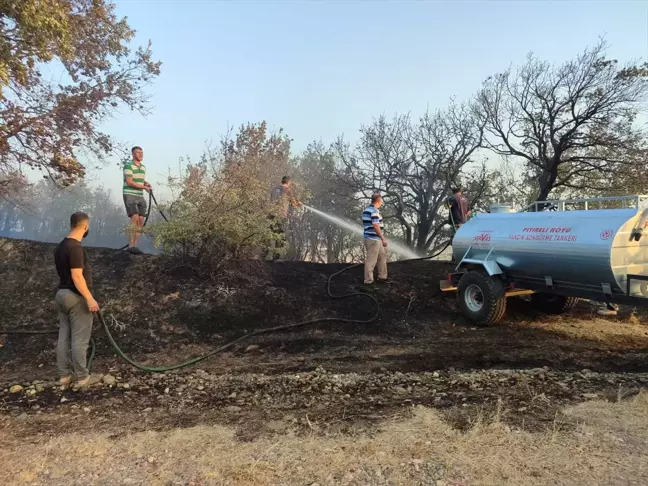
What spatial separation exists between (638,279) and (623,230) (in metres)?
0.71

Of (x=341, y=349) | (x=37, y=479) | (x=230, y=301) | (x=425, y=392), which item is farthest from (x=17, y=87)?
(x=425, y=392)

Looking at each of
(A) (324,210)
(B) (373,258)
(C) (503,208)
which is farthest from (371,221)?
(A) (324,210)

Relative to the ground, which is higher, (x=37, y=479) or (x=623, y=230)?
(x=623, y=230)

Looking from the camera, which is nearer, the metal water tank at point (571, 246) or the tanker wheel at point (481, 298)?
the metal water tank at point (571, 246)

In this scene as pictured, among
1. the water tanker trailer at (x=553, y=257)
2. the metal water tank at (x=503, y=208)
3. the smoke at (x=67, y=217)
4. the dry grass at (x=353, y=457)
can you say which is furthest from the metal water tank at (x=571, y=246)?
the smoke at (x=67, y=217)

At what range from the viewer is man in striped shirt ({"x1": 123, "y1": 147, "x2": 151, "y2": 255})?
27.3 feet

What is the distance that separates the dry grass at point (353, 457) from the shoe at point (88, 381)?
3.66 ft

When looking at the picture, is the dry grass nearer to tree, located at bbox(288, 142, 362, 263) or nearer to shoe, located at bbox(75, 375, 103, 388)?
shoe, located at bbox(75, 375, 103, 388)

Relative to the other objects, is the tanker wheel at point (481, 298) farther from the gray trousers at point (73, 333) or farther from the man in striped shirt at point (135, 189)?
the man in striped shirt at point (135, 189)

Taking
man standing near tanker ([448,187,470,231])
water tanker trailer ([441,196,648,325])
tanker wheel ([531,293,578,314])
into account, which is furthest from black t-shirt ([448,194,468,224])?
tanker wheel ([531,293,578,314])

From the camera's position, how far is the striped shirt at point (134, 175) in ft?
27.3

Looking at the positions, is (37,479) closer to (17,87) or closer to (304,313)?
(304,313)

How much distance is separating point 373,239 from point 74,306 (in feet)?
18.7

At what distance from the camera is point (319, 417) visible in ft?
13.1
